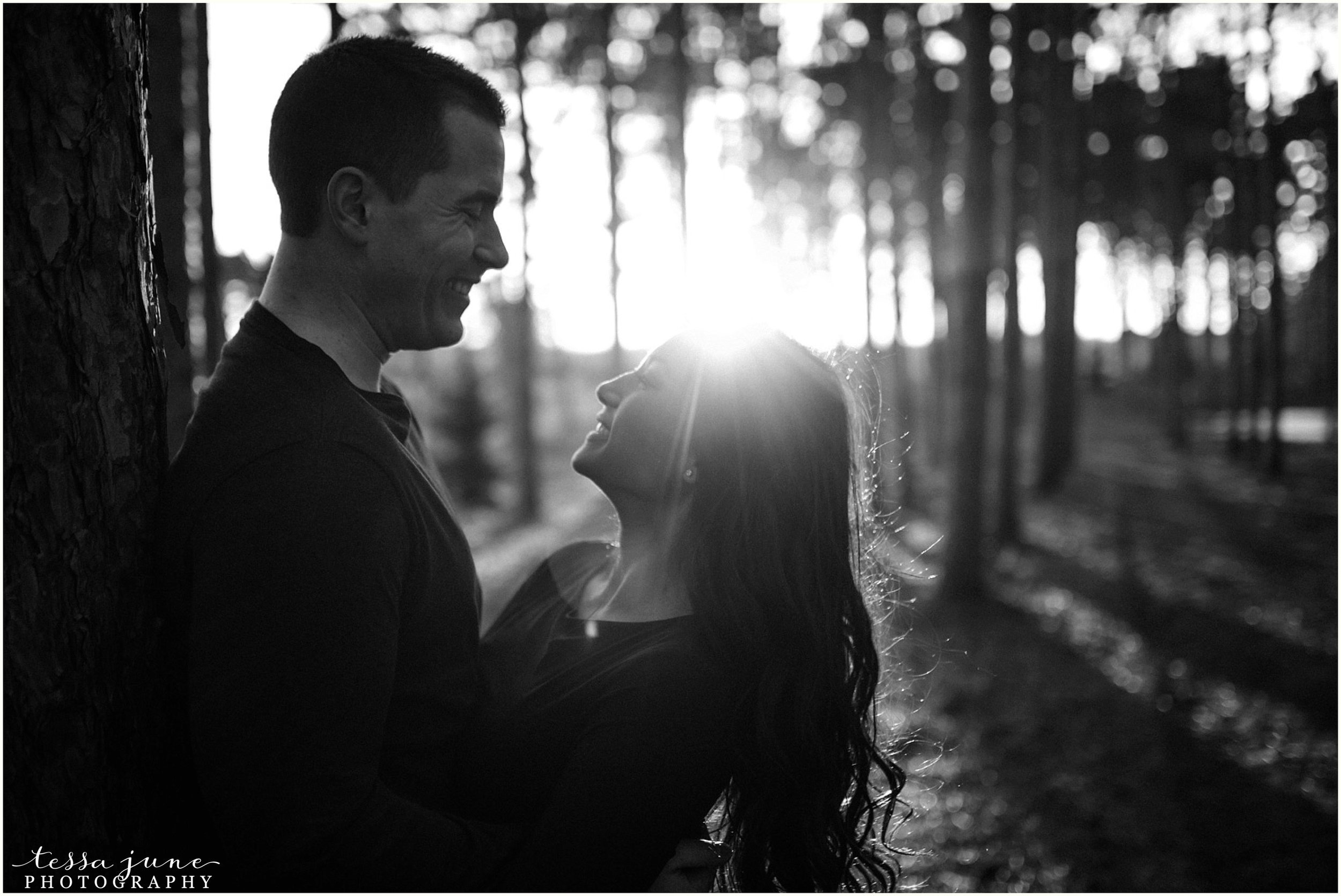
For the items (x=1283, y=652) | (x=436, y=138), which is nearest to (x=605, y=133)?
(x=1283, y=652)

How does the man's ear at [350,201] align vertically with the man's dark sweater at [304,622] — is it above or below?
above

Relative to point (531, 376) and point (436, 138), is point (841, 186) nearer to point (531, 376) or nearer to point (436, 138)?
point (531, 376)

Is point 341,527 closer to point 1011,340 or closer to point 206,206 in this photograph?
point 206,206

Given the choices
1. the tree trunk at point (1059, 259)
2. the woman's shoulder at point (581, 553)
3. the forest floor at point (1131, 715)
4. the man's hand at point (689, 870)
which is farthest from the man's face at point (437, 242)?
the tree trunk at point (1059, 259)

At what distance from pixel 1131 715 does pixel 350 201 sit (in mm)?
7267

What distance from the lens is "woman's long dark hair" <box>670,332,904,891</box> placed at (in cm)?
216

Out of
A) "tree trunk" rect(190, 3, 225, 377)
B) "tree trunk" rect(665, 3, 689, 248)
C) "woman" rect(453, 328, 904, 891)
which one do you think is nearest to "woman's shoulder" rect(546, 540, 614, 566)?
"woman" rect(453, 328, 904, 891)

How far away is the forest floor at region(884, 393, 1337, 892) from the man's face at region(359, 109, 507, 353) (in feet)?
5.71

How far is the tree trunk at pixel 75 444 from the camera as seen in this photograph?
5.10 ft

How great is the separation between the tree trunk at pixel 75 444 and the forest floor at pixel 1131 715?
2.07m

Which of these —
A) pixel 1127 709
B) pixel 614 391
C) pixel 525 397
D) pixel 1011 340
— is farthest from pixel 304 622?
pixel 525 397

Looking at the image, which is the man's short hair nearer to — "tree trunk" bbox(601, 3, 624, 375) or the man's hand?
the man's hand

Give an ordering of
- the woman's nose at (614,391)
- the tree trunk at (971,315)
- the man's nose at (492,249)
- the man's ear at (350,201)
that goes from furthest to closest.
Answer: the tree trunk at (971,315)
the woman's nose at (614,391)
the man's nose at (492,249)
the man's ear at (350,201)

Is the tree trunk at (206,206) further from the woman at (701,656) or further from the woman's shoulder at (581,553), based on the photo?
the woman at (701,656)
